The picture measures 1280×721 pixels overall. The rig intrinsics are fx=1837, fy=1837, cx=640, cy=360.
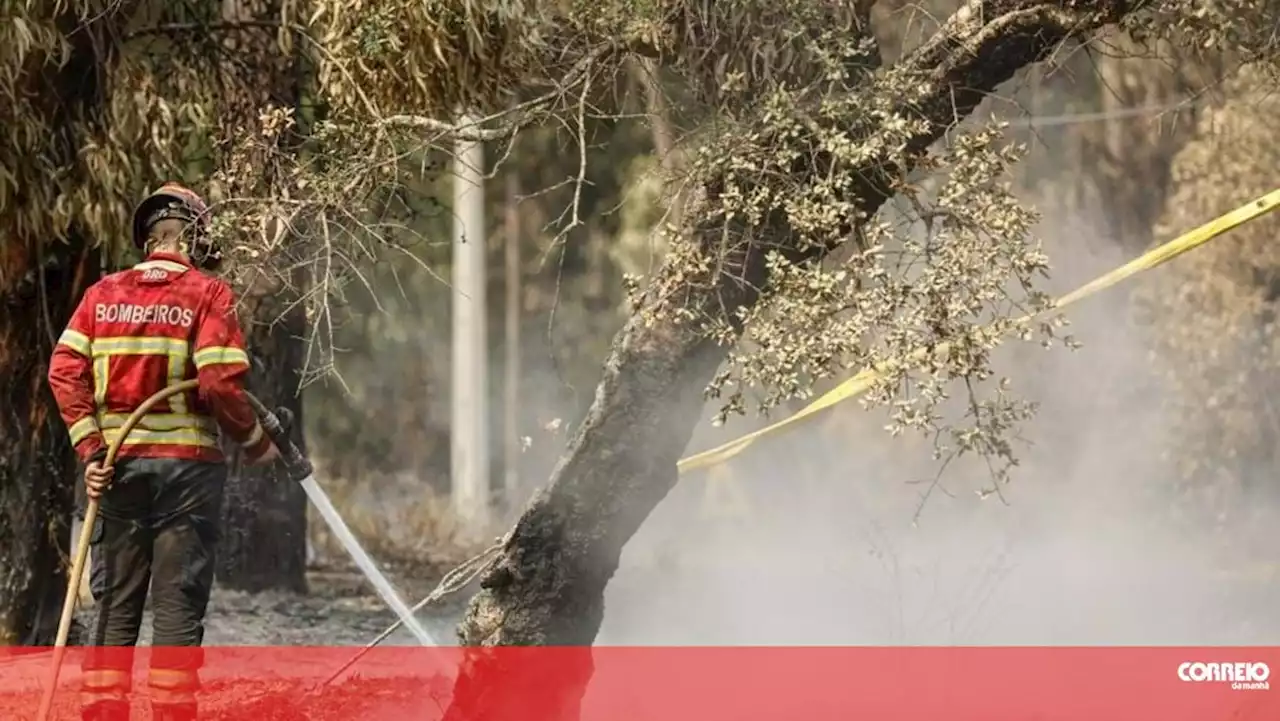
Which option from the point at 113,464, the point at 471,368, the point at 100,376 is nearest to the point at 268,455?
the point at 113,464

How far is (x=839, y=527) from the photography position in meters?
15.7

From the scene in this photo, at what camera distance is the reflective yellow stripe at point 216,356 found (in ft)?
20.2

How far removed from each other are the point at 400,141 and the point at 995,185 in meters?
2.22

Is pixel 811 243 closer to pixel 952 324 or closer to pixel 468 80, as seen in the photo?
pixel 952 324

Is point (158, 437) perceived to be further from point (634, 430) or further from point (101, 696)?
point (634, 430)

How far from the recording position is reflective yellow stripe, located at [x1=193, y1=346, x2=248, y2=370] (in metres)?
6.16

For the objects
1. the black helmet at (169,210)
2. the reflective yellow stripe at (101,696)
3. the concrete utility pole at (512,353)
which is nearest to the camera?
the reflective yellow stripe at (101,696)

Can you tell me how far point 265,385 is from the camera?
1135 cm

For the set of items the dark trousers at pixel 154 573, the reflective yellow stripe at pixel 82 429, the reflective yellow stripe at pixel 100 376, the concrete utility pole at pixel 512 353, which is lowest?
the dark trousers at pixel 154 573

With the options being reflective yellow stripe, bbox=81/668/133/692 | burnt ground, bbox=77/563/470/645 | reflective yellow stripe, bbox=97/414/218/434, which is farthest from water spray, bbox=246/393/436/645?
burnt ground, bbox=77/563/470/645

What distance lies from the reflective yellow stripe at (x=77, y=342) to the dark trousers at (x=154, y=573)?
0.41m

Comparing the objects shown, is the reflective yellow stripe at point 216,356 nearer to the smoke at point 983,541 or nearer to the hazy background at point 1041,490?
the hazy background at point 1041,490

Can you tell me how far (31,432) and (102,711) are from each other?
289 cm

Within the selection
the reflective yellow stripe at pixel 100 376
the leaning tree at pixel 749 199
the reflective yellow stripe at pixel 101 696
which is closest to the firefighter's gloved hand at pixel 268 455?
the reflective yellow stripe at pixel 100 376
